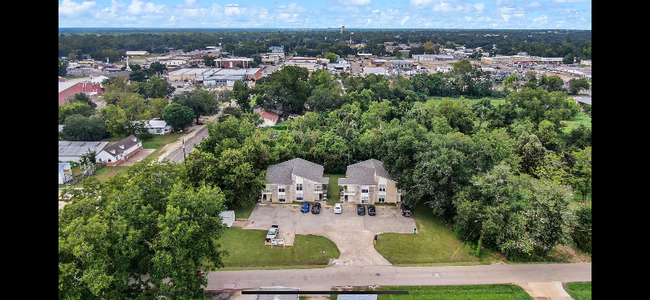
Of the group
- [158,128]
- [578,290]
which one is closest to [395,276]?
[578,290]

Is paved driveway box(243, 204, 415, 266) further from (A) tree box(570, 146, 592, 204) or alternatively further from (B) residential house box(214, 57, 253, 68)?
(B) residential house box(214, 57, 253, 68)

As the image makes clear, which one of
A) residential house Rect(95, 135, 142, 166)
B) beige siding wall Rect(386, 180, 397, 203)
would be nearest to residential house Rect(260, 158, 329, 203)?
beige siding wall Rect(386, 180, 397, 203)

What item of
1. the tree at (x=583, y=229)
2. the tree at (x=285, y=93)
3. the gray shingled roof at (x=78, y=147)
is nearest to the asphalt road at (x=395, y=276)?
the tree at (x=583, y=229)

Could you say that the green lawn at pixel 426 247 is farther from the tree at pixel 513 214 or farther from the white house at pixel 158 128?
the white house at pixel 158 128
